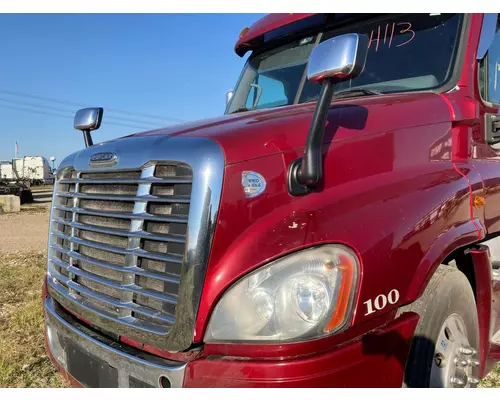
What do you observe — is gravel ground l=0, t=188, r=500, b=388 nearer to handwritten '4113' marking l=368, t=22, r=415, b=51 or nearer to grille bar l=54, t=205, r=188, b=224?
grille bar l=54, t=205, r=188, b=224

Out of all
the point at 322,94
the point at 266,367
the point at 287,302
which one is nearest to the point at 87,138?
the point at 322,94

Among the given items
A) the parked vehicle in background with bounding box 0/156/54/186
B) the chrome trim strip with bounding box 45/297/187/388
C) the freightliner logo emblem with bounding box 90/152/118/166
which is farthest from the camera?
the parked vehicle in background with bounding box 0/156/54/186

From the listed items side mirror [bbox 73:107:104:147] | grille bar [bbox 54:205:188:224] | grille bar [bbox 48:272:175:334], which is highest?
side mirror [bbox 73:107:104:147]

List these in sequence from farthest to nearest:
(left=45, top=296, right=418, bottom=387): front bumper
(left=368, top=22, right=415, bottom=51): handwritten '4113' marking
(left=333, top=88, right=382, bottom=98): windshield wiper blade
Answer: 1. (left=368, top=22, right=415, bottom=51): handwritten '4113' marking
2. (left=333, top=88, right=382, bottom=98): windshield wiper blade
3. (left=45, top=296, right=418, bottom=387): front bumper

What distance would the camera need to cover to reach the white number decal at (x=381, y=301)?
74.1 inches

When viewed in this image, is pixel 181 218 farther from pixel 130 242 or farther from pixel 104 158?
pixel 104 158

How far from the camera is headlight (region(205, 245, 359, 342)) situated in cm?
179

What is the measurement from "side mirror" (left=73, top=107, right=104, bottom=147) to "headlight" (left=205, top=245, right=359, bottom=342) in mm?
2112

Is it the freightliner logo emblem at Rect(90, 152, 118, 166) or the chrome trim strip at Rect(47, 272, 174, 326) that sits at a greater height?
the freightliner logo emblem at Rect(90, 152, 118, 166)

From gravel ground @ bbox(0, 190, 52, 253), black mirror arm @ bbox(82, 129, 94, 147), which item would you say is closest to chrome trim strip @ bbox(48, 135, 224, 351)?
black mirror arm @ bbox(82, 129, 94, 147)

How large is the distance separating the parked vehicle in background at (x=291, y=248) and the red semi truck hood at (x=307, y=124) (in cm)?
1

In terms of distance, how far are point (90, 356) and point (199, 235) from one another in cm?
95

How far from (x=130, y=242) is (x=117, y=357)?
529 millimetres

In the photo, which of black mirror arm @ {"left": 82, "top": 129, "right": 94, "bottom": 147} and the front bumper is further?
black mirror arm @ {"left": 82, "top": 129, "right": 94, "bottom": 147}
